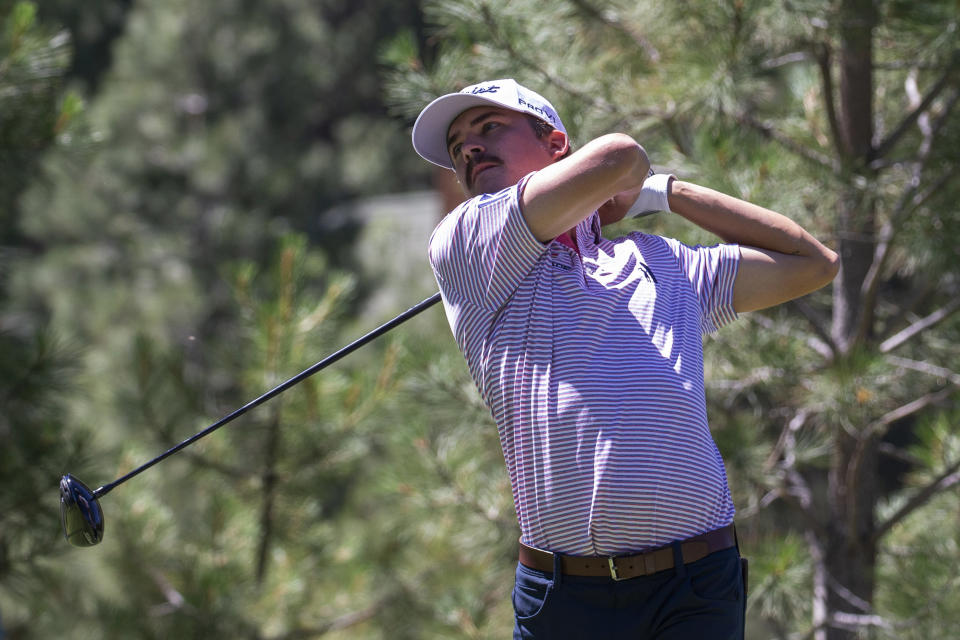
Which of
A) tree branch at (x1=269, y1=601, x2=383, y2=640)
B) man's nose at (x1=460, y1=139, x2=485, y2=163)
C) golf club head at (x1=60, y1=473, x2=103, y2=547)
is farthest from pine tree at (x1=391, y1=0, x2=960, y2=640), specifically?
tree branch at (x1=269, y1=601, x2=383, y2=640)

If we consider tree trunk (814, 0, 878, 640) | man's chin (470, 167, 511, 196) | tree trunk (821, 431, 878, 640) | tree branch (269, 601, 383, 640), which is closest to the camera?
man's chin (470, 167, 511, 196)

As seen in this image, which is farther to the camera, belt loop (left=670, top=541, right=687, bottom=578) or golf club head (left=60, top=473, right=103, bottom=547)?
golf club head (left=60, top=473, right=103, bottom=547)

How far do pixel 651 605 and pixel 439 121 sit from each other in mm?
873

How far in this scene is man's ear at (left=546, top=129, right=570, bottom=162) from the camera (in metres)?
1.82

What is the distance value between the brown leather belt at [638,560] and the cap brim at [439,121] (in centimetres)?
73

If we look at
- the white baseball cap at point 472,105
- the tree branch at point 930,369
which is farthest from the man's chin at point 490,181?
the tree branch at point 930,369

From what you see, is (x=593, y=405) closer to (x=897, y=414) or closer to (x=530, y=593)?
(x=530, y=593)

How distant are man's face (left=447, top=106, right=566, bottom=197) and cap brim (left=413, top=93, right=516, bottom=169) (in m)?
0.02

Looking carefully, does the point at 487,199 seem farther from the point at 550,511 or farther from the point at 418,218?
the point at 418,218

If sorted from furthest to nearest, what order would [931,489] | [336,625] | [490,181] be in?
[336,625]
[931,489]
[490,181]

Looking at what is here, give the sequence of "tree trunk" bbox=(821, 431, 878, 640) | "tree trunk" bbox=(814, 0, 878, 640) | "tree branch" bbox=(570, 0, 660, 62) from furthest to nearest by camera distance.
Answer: "tree branch" bbox=(570, 0, 660, 62) → "tree trunk" bbox=(821, 431, 878, 640) → "tree trunk" bbox=(814, 0, 878, 640)

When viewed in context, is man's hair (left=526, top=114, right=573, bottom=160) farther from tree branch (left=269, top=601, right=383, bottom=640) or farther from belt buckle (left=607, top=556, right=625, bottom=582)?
tree branch (left=269, top=601, right=383, bottom=640)

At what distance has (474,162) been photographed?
1.77m

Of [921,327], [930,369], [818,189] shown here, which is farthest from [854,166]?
[930,369]
